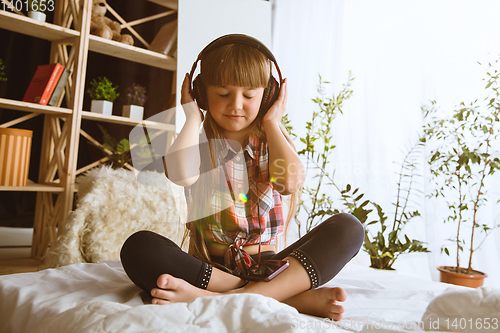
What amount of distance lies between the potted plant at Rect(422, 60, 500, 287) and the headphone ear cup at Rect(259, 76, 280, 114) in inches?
37.1

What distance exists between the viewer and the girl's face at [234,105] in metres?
0.80

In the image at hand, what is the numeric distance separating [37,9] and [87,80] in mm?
442

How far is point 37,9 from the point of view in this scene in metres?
1.73

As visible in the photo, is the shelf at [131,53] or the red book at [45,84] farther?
the shelf at [131,53]

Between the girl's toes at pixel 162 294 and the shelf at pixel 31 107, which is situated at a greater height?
the shelf at pixel 31 107

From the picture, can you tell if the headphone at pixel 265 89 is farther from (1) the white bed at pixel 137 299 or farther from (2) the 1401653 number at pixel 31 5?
(2) the 1401653 number at pixel 31 5

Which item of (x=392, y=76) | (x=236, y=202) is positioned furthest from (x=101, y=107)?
(x=392, y=76)

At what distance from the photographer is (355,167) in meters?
2.00

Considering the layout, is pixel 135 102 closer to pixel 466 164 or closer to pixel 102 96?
pixel 102 96

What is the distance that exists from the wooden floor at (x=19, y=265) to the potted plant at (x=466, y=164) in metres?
1.65

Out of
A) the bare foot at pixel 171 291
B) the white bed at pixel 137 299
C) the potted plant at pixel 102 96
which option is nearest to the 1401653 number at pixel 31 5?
the potted plant at pixel 102 96

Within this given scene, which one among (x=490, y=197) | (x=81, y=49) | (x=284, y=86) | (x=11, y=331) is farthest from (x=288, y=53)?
(x=11, y=331)

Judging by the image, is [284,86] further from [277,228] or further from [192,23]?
[192,23]

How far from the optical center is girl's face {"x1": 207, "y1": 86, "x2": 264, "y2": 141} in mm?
805
